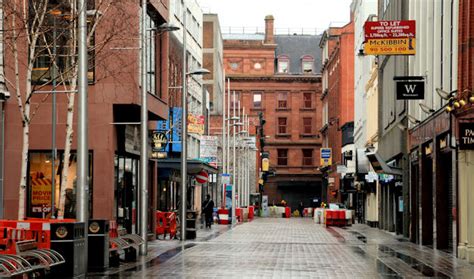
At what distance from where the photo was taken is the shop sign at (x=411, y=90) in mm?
35844

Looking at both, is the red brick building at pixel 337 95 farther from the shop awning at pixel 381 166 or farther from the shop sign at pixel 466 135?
the shop sign at pixel 466 135

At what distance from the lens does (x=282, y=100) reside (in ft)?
485

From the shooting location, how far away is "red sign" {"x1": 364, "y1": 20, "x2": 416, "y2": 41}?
116 feet

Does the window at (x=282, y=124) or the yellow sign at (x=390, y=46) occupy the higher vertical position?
the window at (x=282, y=124)

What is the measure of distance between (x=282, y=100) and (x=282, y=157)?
7920 millimetres

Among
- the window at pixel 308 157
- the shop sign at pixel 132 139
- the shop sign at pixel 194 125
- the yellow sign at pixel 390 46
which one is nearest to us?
the yellow sign at pixel 390 46

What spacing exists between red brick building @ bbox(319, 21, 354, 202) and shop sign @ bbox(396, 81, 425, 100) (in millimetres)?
58202

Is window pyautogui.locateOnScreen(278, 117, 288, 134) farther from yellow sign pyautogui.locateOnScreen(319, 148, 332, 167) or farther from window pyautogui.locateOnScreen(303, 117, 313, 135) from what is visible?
yellow sign pyautogui.locateOnScreen(319, 148, 332, 167)

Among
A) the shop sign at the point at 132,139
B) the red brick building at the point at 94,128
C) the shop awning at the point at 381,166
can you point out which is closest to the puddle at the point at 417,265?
the red brick building at the point at 94,128

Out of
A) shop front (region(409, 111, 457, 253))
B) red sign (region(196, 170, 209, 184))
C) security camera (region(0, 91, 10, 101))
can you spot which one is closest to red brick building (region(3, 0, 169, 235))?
security camera (region(0, 91, 10, 101))

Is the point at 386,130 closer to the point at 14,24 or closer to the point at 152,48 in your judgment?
the point at 152,48

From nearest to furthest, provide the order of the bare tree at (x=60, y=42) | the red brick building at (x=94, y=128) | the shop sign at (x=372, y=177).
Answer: the bare tree at (x=60, y=42) → the red brick building at (x=94, y=128) → the shop sign at (x=372, y=177)

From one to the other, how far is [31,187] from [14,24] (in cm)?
838

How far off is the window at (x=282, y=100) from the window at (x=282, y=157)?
20.2ft
